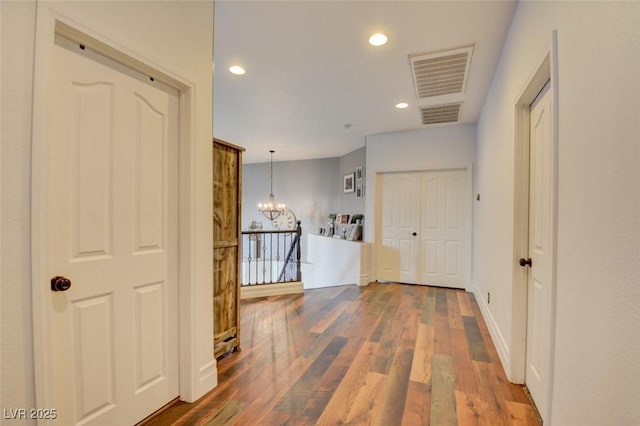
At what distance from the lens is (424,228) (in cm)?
504

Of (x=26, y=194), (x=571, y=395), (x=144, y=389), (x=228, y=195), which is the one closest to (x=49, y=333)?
(x=26, y=194)

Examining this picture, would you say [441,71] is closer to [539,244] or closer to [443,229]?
[539,244]

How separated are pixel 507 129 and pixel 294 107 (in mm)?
2584

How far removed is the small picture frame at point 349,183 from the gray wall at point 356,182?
9 centimetres

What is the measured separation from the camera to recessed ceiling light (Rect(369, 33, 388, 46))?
7.79 ft

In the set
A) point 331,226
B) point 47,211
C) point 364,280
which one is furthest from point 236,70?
point 331,226

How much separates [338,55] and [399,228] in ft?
10.7

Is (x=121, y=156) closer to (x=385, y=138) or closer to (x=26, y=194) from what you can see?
(x=26, y=194)

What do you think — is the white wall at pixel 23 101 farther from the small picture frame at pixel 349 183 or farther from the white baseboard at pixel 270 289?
the small picture frame at pixel 349 183

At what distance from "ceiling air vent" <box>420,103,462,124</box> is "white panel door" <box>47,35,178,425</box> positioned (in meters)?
3.33

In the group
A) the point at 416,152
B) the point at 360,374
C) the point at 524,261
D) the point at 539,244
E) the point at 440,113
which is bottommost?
the point at 360,374

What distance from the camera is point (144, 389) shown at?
1694 millimetres

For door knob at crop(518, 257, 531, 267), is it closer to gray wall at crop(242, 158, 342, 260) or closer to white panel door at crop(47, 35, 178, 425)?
white panel door at crop(47, 35, 178, 425)

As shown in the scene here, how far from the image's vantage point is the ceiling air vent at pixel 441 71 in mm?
2668
